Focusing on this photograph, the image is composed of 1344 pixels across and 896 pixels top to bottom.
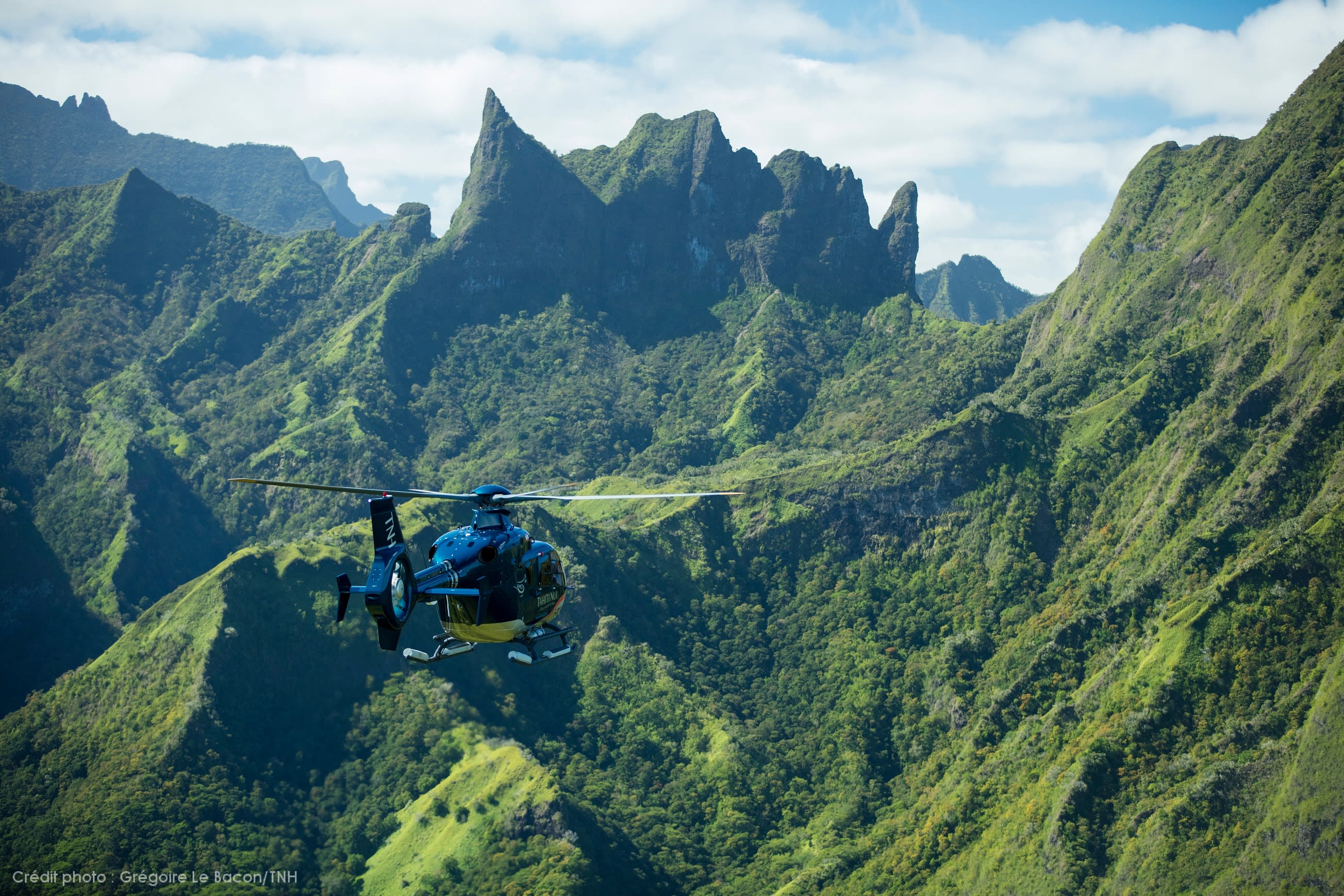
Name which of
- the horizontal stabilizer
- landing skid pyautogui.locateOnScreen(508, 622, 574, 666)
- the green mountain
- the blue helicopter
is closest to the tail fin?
the blue helicopter

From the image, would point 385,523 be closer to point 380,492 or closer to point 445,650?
point 380,492

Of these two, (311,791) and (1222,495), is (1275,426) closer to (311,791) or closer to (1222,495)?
(1222,495)

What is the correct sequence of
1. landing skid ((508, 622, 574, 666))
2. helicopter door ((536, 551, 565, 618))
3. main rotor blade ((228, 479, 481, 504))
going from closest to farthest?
1. main rotor blade ((228, 479, 481, 504))
2. landing skid ((508, 622, 574, 666))
3. helicopter door ((536, 551, 565, 618))

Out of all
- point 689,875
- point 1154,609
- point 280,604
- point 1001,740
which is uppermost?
point 280,604

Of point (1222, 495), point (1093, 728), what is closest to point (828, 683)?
point (1093, 728)

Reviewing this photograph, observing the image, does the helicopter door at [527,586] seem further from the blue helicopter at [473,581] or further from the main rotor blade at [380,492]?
the main rotor blade at [380,492]

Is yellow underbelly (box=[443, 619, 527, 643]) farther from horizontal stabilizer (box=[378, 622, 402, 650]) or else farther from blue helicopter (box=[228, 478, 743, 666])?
horizontal stabilizer (box=[378, 622, 402, 650])
